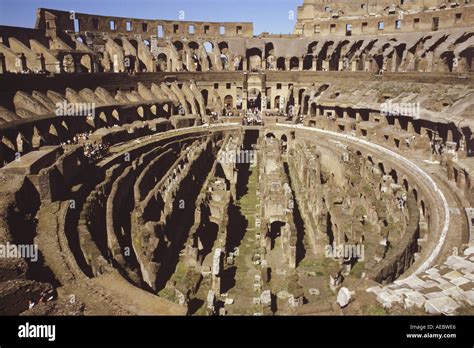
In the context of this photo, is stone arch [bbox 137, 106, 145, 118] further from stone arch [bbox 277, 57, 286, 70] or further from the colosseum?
stone arch [bbox 277, 57, 286, 70]

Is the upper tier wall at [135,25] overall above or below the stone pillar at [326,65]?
above

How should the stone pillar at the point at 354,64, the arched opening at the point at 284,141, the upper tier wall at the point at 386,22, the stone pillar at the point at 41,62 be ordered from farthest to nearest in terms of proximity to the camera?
the stone pillar at the point at 354,64, the upper tier wall at the point at 386,22, the arched opening at the point at 284,141, the stone pillar at the point at 41,62

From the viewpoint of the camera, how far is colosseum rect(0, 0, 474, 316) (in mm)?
12859

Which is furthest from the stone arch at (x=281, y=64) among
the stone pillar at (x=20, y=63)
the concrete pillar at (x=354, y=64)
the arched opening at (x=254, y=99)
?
the stone pillar at (x=20, y=63)

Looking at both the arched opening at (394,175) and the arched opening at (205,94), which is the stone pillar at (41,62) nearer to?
the arched opening at (205,94)

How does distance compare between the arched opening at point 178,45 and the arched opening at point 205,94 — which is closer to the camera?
the arched opening at point 205,94

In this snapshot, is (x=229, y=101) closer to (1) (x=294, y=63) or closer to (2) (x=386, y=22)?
(1) (x=294, y=63)

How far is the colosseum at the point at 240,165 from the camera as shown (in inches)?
506

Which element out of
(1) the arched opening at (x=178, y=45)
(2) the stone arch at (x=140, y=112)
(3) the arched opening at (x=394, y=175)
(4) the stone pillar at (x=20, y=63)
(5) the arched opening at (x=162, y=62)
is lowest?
(3) the arched opening at (x=394, y=175)

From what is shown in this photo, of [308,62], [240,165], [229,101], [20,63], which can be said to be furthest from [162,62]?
[240,165]

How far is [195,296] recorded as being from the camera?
15.0 m

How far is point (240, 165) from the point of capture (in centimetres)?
3250

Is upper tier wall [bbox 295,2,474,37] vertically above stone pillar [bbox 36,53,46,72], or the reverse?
upper tier wall [bbox 295,2,474,37]

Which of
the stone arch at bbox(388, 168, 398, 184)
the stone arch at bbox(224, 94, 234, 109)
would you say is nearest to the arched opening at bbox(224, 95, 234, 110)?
the stone arch at bbox(224, 94, 234, 109)
